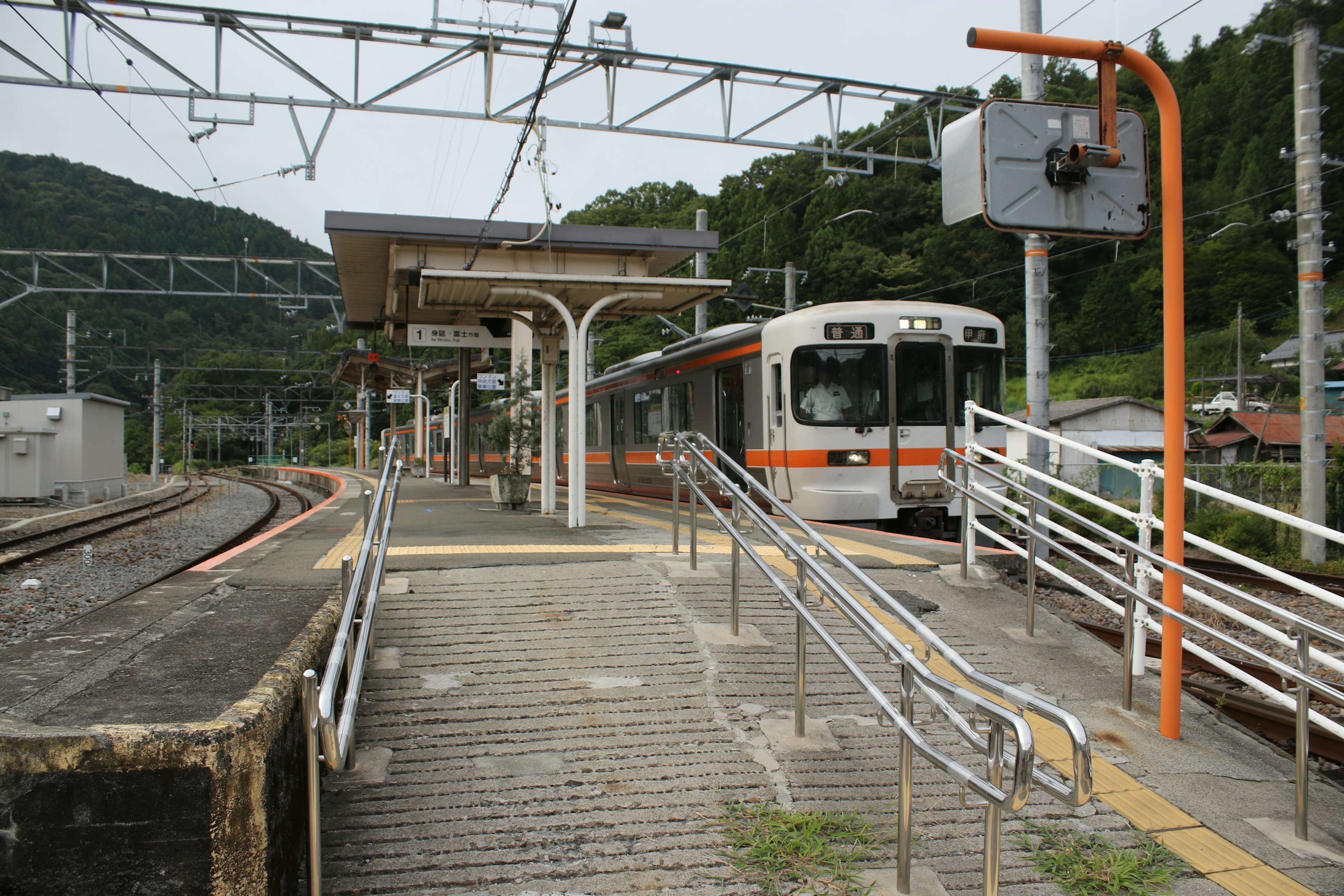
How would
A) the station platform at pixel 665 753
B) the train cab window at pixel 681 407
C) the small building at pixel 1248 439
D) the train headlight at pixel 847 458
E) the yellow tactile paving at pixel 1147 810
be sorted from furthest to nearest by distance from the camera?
the small building at pixel 1248 439, the train cab window at pixel 681 407, the train headlight at pixel 847 458, the yellow tactile paving at pixel 1147 810, the station platform at pixel 665 753

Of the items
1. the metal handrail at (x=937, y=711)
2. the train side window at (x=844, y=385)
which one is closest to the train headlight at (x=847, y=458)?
the train side window at (x=844, y=385)

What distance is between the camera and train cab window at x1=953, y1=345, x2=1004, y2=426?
36.7ft

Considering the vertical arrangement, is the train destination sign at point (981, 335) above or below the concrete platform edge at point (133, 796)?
above

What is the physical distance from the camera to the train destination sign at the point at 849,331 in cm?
1082

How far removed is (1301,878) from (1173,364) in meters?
2.13

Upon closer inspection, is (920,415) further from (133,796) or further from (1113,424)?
(1113,424)

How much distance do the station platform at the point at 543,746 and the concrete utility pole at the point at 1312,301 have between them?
898 cm

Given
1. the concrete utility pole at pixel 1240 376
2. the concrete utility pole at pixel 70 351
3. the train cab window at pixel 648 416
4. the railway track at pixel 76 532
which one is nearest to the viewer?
the railway track at pixel 76 532

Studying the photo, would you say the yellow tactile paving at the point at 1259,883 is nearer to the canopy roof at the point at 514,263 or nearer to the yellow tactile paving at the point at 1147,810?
the yellow tactile paving at the point at 1147,810

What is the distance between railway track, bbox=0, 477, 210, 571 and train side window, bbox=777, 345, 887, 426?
10.6m

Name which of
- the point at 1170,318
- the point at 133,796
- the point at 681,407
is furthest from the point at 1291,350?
the point at 133,796

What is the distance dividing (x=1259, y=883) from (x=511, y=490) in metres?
10.2

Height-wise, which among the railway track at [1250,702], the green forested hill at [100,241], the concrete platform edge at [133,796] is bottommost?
the railway track at [1250,702]

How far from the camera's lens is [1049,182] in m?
4.39
